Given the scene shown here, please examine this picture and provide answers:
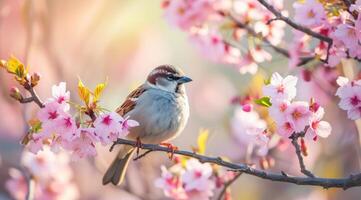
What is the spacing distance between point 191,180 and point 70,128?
105 cm

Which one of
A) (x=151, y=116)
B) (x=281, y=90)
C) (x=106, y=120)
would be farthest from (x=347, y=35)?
(x=151, y=116)

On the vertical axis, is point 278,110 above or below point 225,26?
above

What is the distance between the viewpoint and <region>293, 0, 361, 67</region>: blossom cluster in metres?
2.74

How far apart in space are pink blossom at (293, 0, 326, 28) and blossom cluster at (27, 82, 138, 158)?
2.91 ft

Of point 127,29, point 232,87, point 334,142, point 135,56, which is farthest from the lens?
point 232,87

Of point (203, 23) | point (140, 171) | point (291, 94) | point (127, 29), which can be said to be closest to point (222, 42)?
point (203, 23)

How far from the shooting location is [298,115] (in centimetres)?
259

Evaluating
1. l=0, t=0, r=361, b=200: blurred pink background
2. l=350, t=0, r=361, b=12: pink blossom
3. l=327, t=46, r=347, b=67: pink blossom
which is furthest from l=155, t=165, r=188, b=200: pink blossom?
l=350, t=0, r=361, b=12: pink blossom

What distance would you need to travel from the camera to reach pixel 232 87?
782 cm

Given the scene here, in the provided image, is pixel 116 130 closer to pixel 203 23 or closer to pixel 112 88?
pixel 203 23

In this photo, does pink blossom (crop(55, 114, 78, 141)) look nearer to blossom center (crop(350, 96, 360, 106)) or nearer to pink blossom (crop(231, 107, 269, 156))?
pink blossom (crop(231, 107, 269, 156))

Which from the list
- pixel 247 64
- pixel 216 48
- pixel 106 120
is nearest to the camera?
pixel 106 120

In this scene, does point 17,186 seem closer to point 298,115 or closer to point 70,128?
point 70,128

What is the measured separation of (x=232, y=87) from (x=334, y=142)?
9.06ft
